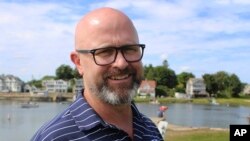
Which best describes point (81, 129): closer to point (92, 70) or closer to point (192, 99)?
point (92, 70)

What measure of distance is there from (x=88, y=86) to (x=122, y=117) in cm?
25

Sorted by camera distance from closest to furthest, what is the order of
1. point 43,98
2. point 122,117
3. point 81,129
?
point 81,129, point 122,117, point 43,98

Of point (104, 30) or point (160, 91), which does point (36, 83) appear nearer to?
point (160, 91)

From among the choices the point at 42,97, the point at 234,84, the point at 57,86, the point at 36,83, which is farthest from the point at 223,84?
the point at 36,83

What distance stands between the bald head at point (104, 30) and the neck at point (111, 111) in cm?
26

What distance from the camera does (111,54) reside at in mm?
2166

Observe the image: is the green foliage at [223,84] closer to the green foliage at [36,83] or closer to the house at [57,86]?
the house at [57,86]

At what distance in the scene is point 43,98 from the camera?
137375mm

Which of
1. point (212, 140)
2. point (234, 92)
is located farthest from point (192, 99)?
Result: point (212, 140)

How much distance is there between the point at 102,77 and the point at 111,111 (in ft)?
0.62

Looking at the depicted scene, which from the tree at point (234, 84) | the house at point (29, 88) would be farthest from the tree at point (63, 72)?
the tree at point (234, 84)

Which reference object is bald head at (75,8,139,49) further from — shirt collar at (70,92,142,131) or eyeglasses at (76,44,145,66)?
shirt collar at (70,92,142,131)

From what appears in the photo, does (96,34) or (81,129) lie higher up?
(96,34)

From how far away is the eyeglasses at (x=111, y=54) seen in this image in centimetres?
214
